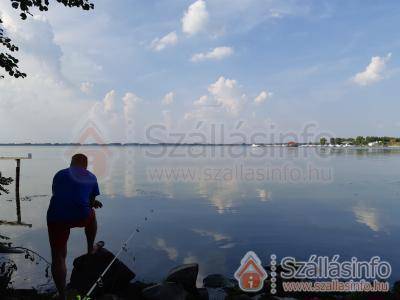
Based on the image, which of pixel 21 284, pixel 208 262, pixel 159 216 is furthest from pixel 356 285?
pixel 159 216

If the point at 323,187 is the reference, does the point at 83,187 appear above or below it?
above

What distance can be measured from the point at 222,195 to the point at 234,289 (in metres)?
22.1

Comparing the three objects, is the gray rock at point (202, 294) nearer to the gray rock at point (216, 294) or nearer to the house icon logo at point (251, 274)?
the gray rock at point (216, 294)

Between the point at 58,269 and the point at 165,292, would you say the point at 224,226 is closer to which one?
the point at 165,292

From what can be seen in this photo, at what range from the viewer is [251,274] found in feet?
43.5

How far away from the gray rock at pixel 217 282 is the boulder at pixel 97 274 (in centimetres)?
296

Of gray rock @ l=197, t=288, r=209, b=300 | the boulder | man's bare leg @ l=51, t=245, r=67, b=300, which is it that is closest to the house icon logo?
gray rock @ l=197, t=288, r=209, b=300

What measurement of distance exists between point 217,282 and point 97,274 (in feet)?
13.4

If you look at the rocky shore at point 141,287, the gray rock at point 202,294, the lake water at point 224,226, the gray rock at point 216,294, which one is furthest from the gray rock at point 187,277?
the lake water at point 224,226

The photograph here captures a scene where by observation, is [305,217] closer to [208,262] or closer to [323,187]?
[208,262]

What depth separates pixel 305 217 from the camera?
23.8 metres

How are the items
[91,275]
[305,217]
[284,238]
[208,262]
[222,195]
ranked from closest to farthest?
1. [91,275]
2. [208,262]
3. [284,238]
4. [305,217]
5. [222,195]

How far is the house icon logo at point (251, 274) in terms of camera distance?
11.8 metres

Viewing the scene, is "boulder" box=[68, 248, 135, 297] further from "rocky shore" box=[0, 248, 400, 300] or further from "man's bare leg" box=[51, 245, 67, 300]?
"man's bare leg" box=[51, 245, 67, 300]
